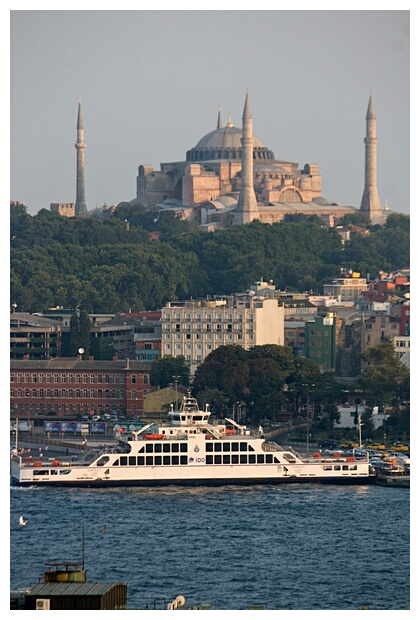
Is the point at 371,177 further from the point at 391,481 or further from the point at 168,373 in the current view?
the point at 391,481

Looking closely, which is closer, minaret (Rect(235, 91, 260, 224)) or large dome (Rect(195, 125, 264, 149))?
minaret (Rect(235, 91, 260, 224))

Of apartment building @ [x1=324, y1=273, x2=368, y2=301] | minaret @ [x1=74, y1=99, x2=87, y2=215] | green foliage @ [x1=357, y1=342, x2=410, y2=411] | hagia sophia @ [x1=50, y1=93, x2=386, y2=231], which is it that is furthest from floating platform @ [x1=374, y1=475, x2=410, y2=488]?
minaret @ [x1=74, y1=99, x2=87, y2=215]

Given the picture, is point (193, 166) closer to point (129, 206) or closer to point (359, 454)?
point (129, 206)

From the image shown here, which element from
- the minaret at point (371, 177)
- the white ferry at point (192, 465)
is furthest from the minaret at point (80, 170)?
the white ferry at point (192, 465)

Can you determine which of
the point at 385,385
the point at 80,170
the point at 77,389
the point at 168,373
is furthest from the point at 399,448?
the point at 80,170

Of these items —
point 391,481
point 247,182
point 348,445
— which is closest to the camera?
point 391,481

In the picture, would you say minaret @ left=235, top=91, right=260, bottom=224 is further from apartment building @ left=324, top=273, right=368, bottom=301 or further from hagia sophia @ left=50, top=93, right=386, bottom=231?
apartment building @ left=324, top=273, right=368, bottom=301
